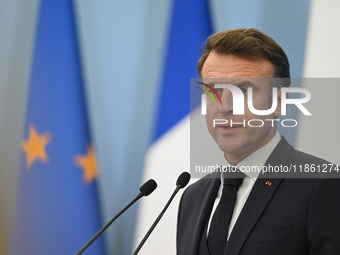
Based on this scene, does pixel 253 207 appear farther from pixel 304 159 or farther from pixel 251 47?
pixel 251 47

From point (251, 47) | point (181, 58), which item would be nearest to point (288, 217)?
point (251, 47)

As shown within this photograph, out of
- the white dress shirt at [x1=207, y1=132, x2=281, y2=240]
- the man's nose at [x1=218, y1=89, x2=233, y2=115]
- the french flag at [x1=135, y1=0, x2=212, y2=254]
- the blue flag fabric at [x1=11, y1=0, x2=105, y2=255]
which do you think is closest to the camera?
the white dress shirt at [x1=207, y1=132, x2=281, y2=240]

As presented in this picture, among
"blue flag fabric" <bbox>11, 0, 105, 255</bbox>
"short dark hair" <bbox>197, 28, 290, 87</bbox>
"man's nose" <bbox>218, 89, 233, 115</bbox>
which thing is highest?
"short dark hair" <bbox>197, 28, 290, 87</bbox>

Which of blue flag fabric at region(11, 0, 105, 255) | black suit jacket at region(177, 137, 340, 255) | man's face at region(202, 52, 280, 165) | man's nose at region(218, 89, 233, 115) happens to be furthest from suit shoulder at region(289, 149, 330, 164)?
blue flag fabric at region(11, 0, 105, 255)

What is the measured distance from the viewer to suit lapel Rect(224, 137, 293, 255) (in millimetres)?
1328

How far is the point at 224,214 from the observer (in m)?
1.47

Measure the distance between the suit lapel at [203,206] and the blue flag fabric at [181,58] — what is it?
66 centimetres

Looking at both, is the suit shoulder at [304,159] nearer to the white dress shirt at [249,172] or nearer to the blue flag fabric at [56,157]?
the white dress shirt at [249,172]

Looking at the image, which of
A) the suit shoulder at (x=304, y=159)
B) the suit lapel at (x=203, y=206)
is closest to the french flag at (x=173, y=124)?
the suit lapel at (x=203, y=206)

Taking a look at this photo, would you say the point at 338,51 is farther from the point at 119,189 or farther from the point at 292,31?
the point at 119,189

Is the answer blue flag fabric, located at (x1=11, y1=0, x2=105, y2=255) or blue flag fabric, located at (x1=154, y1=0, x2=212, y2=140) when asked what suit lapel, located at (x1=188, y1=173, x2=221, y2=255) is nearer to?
blue flag fabric, located at (x1=154, y1=0, x2=212, y2=140)

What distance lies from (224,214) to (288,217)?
27 cm

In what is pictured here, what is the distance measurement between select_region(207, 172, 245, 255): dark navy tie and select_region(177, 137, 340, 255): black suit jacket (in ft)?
0.26

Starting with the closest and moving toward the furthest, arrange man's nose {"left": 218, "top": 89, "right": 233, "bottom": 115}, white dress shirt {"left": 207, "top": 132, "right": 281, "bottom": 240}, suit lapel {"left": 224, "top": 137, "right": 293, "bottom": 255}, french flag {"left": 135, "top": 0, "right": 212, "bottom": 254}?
suit lapel {"left": 224, "top": 137, "right": 293, "bottom": 255}, white dress shirt {"left": 207, "top": 132, "right": 281, "bottom": 240}, man's nose {"left": 218, "top": 89, "right": 233, "bottom": 115}, french flag {"left": 135, "top": 0, "right": 212, "bottom": 254}
